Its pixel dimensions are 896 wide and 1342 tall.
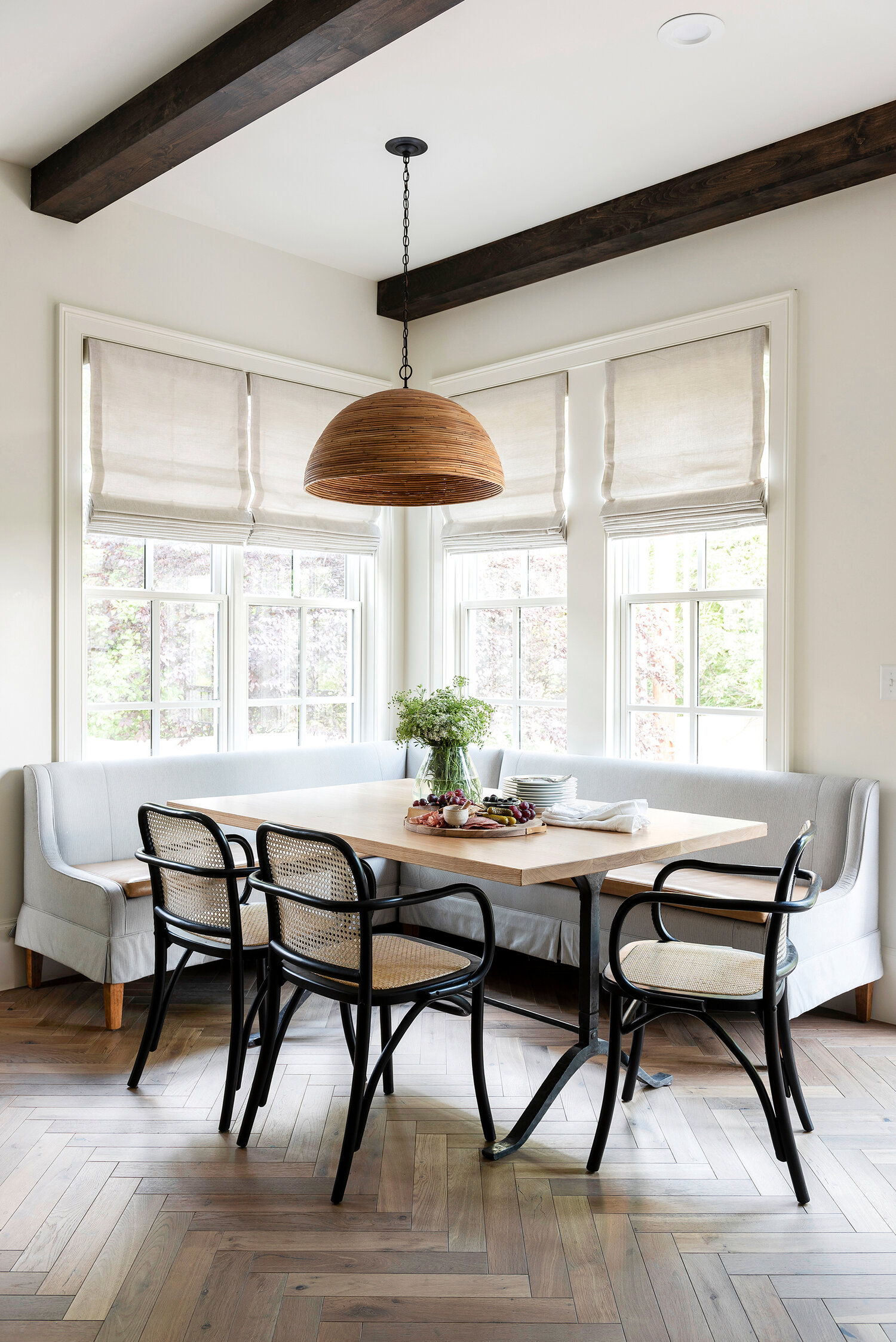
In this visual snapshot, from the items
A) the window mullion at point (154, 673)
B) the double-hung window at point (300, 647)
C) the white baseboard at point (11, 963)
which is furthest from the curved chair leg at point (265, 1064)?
the double-hung window at point (300, 647)

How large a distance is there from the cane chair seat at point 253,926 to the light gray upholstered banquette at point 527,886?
67 centimetres

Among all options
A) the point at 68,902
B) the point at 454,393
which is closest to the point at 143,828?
the point at 68,902

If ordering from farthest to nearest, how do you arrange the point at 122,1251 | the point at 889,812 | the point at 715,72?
the point at 889,812, the point at 715,72, the point at 122,1251

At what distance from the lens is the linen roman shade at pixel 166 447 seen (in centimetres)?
429

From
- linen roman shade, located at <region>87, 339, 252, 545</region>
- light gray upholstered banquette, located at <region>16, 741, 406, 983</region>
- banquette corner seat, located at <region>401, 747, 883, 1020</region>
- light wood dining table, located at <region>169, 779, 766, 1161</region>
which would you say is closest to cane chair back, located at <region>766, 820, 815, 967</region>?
light wood dining table, located at <region>169, 779, 766, 1161</region>

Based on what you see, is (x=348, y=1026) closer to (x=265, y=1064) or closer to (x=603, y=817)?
(x=265, y=1064)

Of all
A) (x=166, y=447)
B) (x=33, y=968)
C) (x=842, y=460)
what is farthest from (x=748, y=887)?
(x=166, y=447)

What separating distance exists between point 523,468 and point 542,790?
84.3 inches

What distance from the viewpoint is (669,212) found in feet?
13.4

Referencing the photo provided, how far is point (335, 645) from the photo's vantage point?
5.29 meters

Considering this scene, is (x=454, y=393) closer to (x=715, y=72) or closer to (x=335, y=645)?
(x=335, y=645)

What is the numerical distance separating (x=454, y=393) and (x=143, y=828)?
10.1ft

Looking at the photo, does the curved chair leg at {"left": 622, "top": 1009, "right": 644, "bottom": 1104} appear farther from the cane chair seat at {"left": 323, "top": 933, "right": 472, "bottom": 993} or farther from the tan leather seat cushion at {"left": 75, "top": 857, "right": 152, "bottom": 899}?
the tan leather seat cushion at {"left": 75, "top": 857, "right": 152, "bottom": 899}

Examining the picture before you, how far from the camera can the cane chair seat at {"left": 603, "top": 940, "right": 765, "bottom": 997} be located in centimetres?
253
